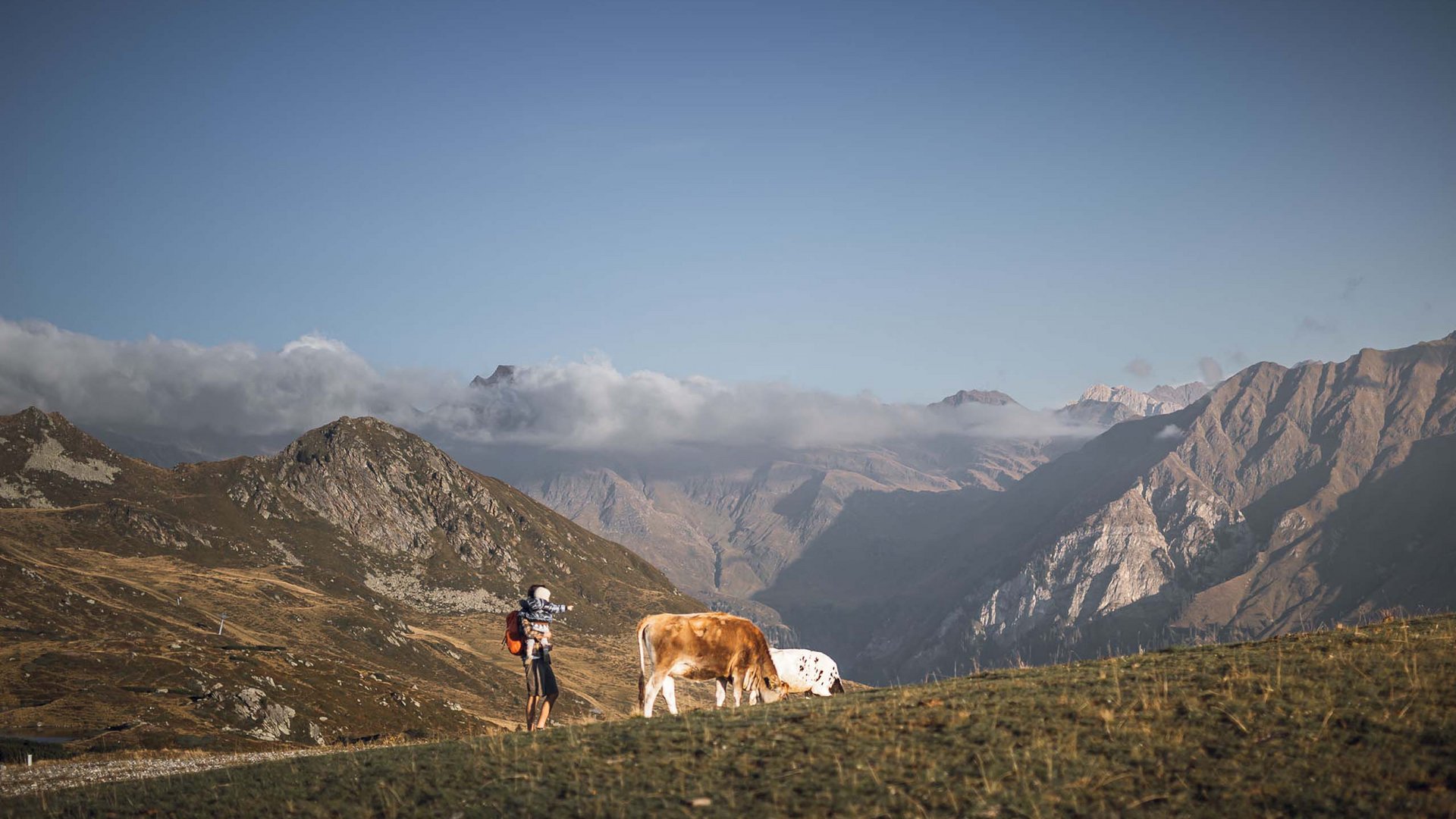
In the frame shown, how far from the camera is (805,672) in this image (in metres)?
32.3

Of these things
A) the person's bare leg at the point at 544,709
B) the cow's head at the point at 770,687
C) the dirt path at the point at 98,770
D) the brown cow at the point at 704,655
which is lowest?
the dirt path at the point at 98,770

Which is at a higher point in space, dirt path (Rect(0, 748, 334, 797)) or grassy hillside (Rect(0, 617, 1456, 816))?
grassy hillside (Rect(0, 617, 1456, 816))

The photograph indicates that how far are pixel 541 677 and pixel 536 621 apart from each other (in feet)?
5.17

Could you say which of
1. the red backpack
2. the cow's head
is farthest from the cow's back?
the red backpack

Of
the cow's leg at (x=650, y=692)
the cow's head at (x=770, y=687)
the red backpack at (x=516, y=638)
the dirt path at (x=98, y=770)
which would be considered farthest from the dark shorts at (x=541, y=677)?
the cow's head at (x=770, y=687)

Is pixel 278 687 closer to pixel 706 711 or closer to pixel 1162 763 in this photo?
pixel 706 711

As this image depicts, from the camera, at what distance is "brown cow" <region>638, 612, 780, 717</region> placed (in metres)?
27.2

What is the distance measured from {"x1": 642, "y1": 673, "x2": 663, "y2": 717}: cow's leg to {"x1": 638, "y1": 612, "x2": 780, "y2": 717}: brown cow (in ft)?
0.07

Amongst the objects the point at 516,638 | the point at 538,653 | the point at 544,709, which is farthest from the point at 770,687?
the point at 516,638

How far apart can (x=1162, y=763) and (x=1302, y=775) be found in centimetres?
199

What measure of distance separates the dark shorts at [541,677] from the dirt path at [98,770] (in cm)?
527

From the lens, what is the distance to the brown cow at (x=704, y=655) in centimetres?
2716

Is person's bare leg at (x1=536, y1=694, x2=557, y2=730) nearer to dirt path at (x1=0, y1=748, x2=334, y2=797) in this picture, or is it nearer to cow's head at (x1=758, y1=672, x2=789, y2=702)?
dirt path at (x1=0, y1=748, x2=334, y2=797)

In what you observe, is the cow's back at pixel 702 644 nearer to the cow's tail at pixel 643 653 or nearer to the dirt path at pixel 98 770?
the cow's tail at pixel 643 653
